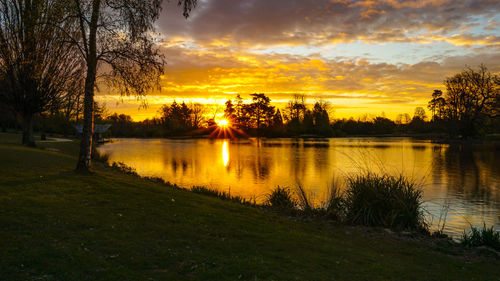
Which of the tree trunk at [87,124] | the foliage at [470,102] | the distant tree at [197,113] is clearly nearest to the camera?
the tree trunk at [87,124]

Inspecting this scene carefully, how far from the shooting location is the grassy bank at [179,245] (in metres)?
5.14

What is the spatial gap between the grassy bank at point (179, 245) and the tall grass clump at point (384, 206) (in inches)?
44.5

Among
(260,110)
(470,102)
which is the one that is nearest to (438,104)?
(470,102)

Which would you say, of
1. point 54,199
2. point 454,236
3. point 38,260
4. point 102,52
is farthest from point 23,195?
point 454,236

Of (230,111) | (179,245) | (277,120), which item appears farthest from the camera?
(230,111)

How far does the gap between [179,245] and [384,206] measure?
740 centimetres

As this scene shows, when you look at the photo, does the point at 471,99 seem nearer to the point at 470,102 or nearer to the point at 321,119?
the point at 470,102

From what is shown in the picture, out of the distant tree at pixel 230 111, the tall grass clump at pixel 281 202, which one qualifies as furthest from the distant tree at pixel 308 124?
the tall grass clump at pixel 281 202

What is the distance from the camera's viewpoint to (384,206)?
1084 cm

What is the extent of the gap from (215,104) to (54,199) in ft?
400

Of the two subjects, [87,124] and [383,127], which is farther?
[383,127]

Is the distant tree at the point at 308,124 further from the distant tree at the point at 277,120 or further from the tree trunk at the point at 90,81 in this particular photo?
the tree trunk at the point at 90,81

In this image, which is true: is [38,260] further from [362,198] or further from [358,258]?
[362,198]

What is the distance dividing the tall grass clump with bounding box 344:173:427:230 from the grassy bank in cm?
113
